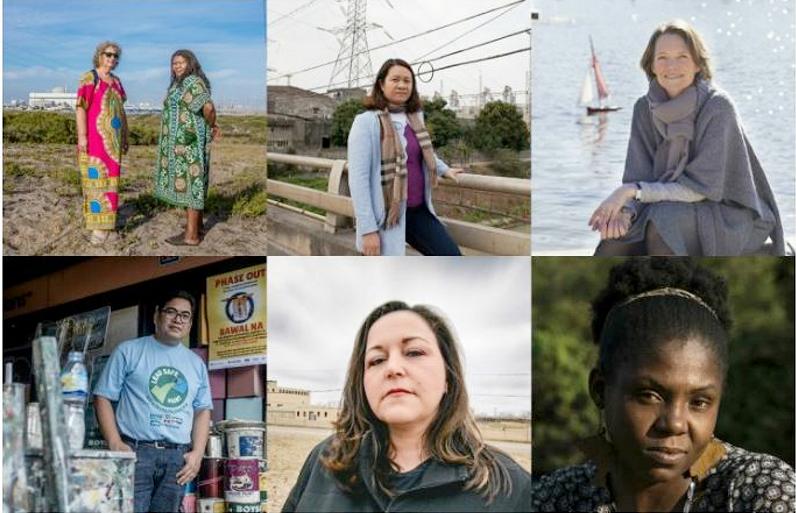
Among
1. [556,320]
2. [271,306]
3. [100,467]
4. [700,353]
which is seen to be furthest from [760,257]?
[100,467]

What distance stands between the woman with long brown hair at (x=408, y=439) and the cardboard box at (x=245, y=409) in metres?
0.42

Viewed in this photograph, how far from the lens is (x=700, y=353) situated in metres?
7.13

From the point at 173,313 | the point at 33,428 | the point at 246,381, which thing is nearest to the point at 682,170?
the point at 246,381

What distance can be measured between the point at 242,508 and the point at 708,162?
331cm

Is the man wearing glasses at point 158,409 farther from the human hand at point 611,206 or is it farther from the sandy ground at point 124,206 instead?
the human hand at point 611,206

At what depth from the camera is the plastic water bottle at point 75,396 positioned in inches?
276

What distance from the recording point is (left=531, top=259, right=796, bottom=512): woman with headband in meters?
7.05

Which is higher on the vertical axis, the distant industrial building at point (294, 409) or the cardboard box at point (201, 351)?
the cardboard box at point (201, 351)

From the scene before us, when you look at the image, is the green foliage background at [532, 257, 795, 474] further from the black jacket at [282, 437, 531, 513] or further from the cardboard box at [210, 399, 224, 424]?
the cardboard box at [210, 399, 224, 424]

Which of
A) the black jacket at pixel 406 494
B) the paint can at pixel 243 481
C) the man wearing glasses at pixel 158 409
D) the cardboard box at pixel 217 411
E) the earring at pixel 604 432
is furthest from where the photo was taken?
the cardboard box at pixel 217 411

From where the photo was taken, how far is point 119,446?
286 inches

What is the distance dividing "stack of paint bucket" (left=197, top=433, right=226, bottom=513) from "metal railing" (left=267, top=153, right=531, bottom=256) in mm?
1445

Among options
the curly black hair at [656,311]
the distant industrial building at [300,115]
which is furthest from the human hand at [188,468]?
the curly black hair at [656,311]

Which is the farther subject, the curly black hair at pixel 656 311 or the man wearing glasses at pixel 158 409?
the man wearing glasses at pixel 158 409
